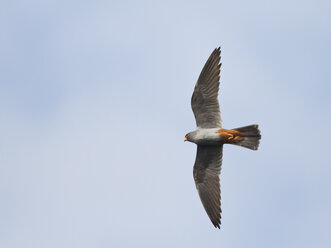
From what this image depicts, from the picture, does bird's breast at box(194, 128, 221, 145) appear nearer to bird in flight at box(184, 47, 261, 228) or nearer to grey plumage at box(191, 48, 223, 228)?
bird in flight at box(184, 47, 261, 228)

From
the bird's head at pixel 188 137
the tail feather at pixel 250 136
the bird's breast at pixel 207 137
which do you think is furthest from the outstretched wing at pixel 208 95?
the tail feather at pixel 250 136

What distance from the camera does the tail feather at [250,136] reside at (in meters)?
17.2

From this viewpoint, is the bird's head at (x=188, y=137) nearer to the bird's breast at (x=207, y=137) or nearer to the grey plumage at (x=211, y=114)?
the bird's breast at (x=207, y=137)

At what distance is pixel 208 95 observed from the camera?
1770 centimetres

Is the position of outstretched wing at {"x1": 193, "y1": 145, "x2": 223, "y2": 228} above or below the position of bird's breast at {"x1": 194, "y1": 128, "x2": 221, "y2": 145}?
below

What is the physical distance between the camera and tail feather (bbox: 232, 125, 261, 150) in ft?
56.3

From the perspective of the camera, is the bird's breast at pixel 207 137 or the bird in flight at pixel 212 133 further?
the bird's breast at pixel 207 137

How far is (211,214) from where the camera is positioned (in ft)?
58.3

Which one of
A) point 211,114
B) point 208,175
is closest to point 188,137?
point 211,114

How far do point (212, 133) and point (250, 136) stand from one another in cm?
124

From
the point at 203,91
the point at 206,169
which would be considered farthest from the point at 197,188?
the point at 203,91

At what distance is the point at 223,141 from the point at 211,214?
2.48m

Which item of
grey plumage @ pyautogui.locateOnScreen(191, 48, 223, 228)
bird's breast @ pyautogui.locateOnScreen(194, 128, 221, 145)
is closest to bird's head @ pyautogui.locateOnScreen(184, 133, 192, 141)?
bird's breast @ pyautogui.locateOnScreen(194, 128, 221, 145)

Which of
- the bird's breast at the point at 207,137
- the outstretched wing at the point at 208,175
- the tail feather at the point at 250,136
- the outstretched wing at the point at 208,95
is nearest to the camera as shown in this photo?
the tail feather at the point at 250,136
